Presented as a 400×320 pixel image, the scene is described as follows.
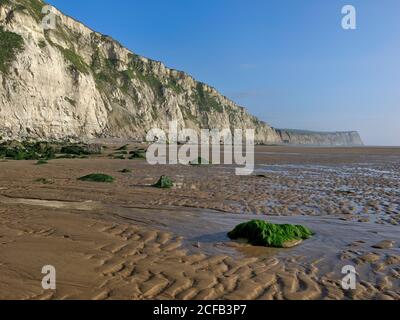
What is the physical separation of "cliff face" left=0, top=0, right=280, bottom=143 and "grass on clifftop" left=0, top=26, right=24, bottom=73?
0.17 meters

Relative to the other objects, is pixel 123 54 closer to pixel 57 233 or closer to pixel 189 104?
pixel 189 104

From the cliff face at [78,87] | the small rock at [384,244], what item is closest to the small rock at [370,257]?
the small rock at [384,244]

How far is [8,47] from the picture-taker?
2090 inches

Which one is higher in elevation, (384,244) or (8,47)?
(8,47)

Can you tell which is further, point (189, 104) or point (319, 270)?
point (189, 104)

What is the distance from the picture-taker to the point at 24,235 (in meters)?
6.50

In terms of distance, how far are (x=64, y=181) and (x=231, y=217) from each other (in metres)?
7.88

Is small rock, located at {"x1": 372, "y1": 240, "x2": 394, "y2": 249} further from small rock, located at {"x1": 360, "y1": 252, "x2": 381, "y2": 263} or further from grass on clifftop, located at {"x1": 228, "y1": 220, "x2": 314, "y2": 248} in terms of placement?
grass on clifftop, located at {"x1": 228, "y1": 220, "x2": 314, "y2": 248}

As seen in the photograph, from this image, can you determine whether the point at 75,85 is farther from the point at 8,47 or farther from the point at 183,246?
the point at 183,246

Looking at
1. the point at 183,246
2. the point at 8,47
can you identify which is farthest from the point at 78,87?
the point at 183,246

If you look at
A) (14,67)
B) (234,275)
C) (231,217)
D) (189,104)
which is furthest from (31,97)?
(189,104)

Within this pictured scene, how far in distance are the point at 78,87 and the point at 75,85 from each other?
0.59 m

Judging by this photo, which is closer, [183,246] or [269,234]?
[183,246]

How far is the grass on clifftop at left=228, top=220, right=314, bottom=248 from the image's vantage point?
21.8 ft
